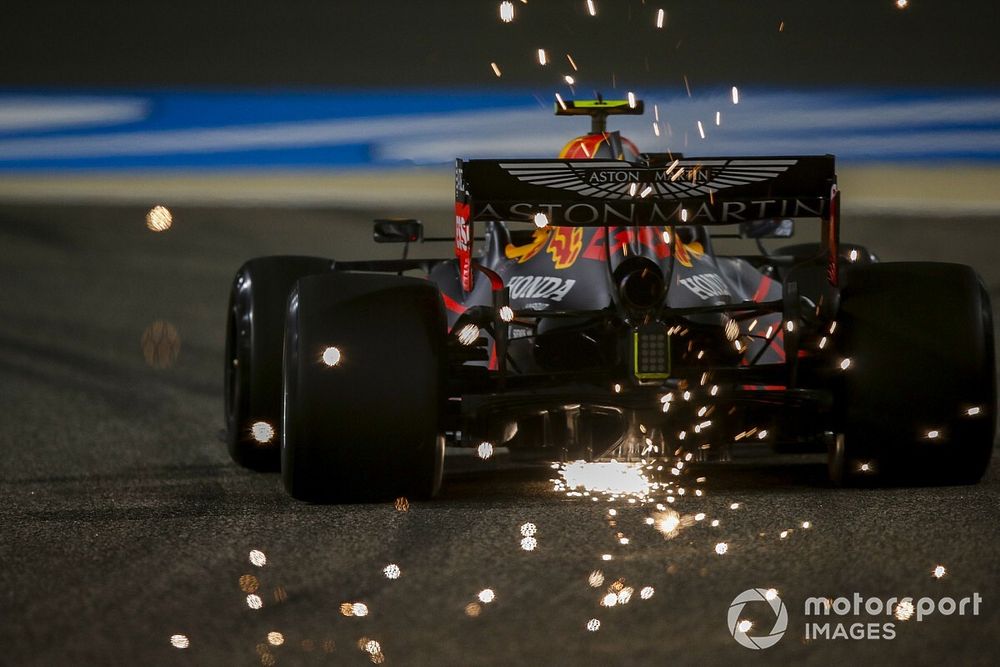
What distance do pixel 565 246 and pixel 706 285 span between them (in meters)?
0.64

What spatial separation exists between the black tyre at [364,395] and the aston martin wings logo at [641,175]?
69 centimetres

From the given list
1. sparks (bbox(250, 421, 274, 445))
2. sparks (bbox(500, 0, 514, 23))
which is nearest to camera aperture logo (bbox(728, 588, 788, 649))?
sparks (bbox(250, 421, 274, 445))

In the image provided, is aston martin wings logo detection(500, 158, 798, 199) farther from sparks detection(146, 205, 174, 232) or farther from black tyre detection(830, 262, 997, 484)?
sparks detection(146, 205, 174, 232)

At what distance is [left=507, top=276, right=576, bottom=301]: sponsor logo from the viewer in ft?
19.8

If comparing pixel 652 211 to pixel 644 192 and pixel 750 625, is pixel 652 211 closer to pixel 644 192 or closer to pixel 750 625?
pixel 644 192

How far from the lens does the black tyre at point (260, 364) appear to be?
689cm

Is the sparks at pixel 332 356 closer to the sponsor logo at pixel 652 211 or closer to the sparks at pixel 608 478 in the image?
the sponsor logo at pixel 652 211

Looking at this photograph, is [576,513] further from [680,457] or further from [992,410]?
[992,410]

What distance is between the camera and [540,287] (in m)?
6.13

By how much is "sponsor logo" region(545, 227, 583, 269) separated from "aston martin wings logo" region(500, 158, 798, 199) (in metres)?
0.59

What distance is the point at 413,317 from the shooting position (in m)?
5.42

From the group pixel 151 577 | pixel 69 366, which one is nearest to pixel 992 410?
pixel 151 577

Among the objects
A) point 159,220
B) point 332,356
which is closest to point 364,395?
point 332,356

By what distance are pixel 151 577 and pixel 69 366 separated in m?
7.97
